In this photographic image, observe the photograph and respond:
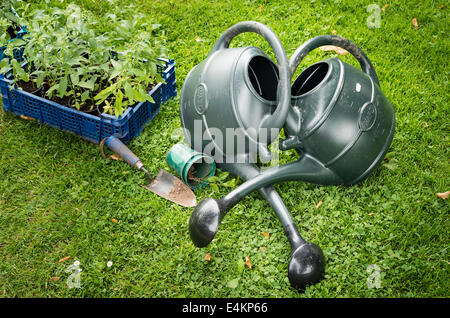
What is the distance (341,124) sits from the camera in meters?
2.13

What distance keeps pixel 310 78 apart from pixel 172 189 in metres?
1.11

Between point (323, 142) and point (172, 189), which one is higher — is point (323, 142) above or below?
above

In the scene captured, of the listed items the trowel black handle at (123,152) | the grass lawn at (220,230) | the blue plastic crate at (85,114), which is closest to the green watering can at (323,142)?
the grass lawn at (220,230)

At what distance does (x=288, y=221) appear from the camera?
86.0 inches

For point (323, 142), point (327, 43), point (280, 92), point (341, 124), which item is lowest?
point (323, 142)

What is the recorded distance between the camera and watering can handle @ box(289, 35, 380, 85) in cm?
222

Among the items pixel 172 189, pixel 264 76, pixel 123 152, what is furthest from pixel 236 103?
pixel 123 152

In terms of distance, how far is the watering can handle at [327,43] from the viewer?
222cm

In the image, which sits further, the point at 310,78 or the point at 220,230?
the point at 310,78

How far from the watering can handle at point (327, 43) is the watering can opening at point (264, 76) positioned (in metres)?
0.20

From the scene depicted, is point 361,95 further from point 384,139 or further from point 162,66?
point 162,66

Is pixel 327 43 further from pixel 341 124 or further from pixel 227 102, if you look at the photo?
pixel 227 102
